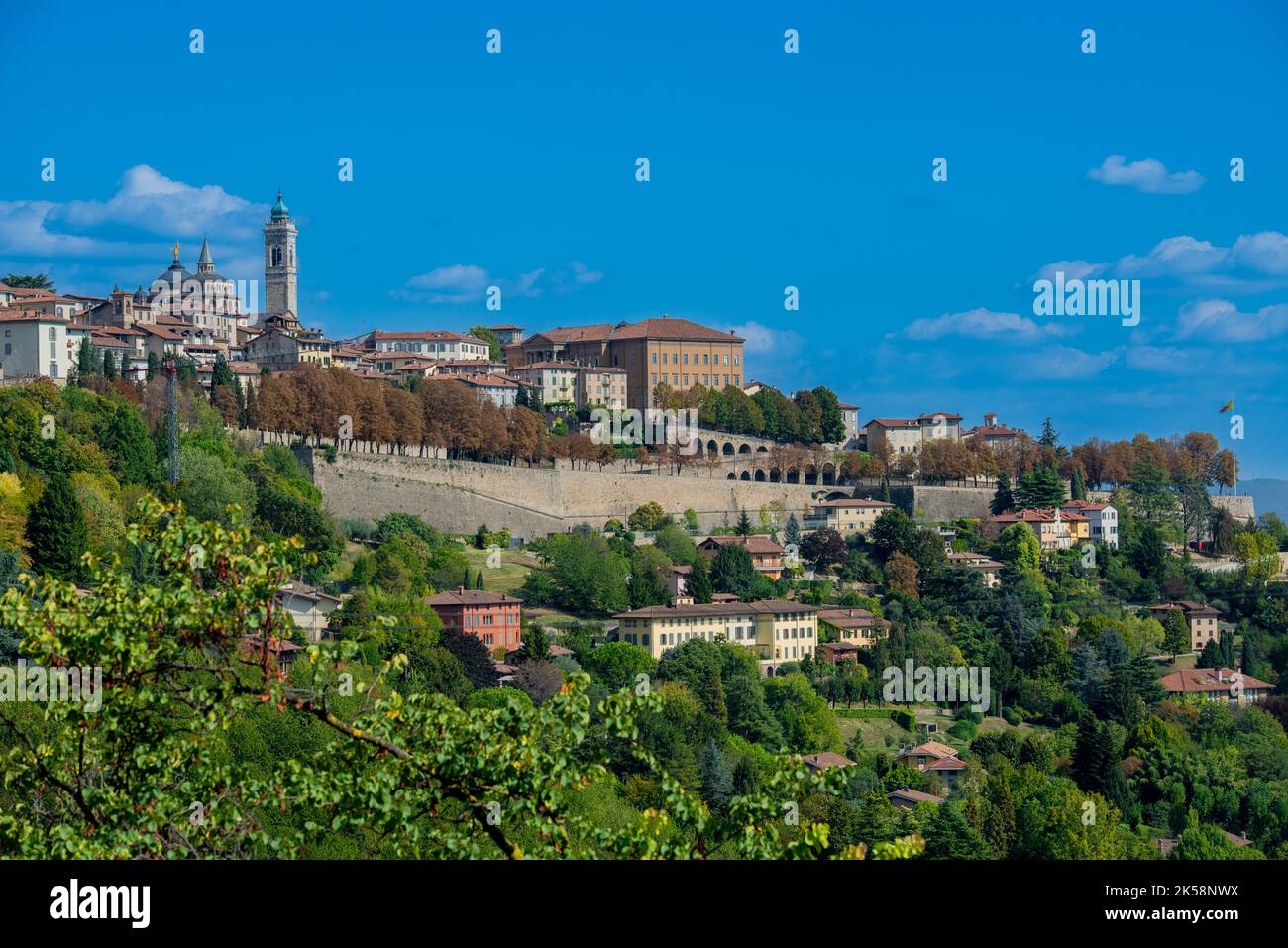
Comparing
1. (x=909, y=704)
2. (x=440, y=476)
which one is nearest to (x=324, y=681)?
(x=909, y=704)

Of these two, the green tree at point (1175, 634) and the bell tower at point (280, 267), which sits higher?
the bell tower at point (280, 267)

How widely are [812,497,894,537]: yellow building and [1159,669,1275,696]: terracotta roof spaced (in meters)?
12.7

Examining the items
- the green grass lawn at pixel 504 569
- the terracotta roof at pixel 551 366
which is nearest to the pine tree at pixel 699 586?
the green grass lawn at pixel 504 569

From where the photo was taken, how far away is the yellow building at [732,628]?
39406 mm

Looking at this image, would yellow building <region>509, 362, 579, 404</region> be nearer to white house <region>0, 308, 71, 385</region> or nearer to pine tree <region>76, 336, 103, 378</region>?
pine tree <region>76, 336, 103, 378</region>

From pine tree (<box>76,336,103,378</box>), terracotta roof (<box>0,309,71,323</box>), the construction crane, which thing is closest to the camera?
the construction crane

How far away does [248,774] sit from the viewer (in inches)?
279

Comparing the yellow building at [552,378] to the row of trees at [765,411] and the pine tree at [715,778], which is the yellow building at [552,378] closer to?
the row of trees at [765,411]

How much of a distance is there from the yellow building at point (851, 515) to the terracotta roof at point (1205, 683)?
41.5 ft

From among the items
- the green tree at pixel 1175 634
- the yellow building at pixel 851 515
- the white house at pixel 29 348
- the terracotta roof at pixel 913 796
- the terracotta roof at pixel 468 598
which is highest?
the white house at pixel 29 348

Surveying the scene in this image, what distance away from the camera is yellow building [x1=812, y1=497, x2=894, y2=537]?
53.7 m

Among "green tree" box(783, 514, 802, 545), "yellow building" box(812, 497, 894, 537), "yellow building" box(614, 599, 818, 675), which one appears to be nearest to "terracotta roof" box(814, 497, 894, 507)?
"yellow building" box(812, 497, 894, 537)
